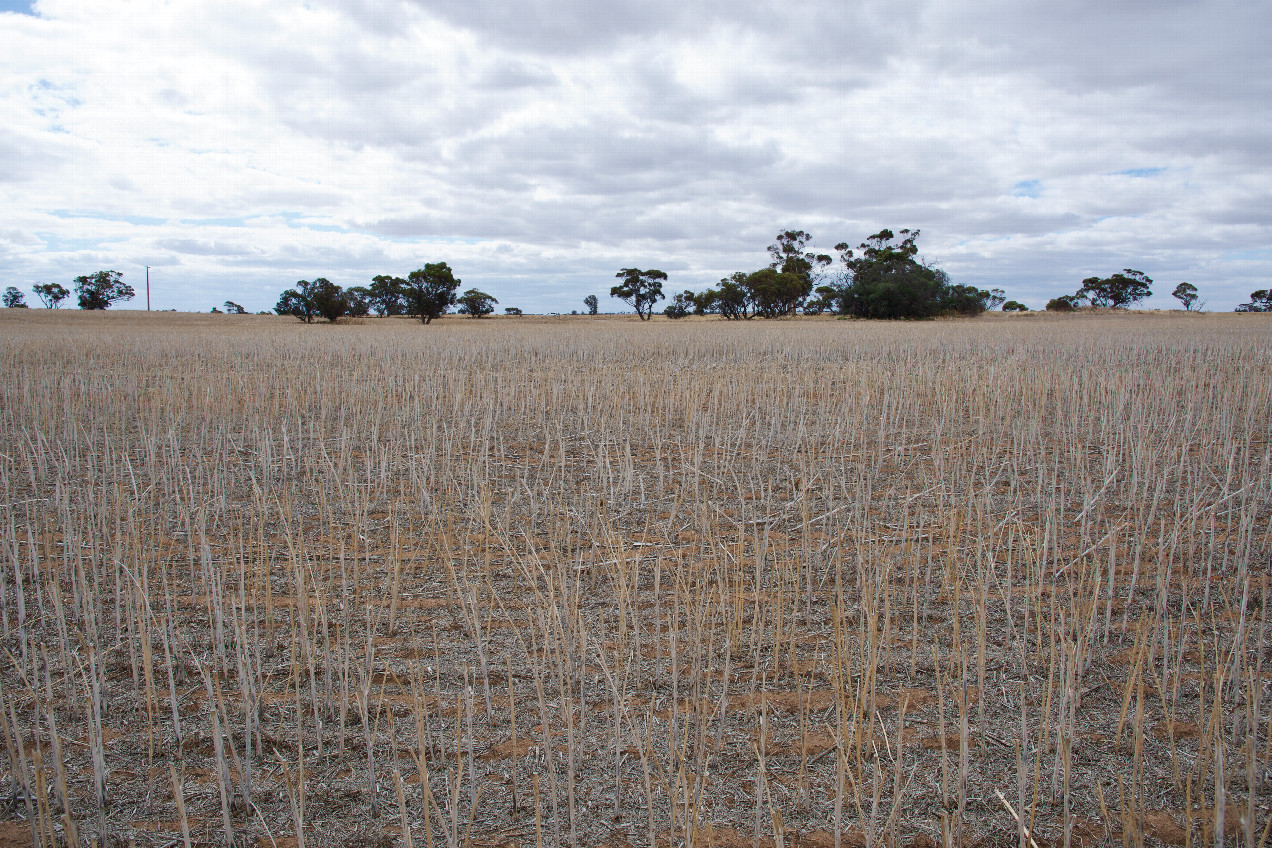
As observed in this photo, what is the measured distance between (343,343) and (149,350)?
4.52 meters

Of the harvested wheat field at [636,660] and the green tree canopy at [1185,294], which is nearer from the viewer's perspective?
the harvested wheat field at [636,660]

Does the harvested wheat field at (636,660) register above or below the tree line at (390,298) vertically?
below

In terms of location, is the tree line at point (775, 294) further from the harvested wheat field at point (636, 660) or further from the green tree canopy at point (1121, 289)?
the harvested wheat field at point (636, 660)

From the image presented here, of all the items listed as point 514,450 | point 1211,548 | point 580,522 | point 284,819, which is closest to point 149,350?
point 514,450

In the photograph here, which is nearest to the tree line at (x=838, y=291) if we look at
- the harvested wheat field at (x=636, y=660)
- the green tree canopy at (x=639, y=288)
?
the green tree canopy at (x=639, y=288)

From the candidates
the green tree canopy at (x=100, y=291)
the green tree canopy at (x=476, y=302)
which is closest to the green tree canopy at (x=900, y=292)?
the green tree canopy at (x=476, y=302)

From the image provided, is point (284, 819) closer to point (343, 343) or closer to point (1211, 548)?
point (1211, 548)

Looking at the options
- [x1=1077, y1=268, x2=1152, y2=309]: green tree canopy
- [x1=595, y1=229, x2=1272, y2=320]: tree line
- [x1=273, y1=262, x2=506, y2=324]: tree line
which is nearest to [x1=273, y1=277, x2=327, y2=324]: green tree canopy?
[x1=273, y1=262, x2=506, y2=324]: tree line

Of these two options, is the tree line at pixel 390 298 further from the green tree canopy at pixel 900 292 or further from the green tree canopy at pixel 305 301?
the green tree canopy at pixel 900 292

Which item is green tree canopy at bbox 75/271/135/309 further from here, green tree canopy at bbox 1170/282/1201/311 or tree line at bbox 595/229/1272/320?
green tree canopy at bbox 1170/282/1201/311

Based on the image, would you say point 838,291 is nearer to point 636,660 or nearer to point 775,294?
point 775,294

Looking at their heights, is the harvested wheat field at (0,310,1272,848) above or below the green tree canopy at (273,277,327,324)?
below

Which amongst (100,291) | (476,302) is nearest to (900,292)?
(476,302)

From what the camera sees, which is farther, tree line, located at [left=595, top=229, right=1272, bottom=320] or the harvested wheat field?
tree line, located at [left=595, top=229, right=1272, bottom=320]
